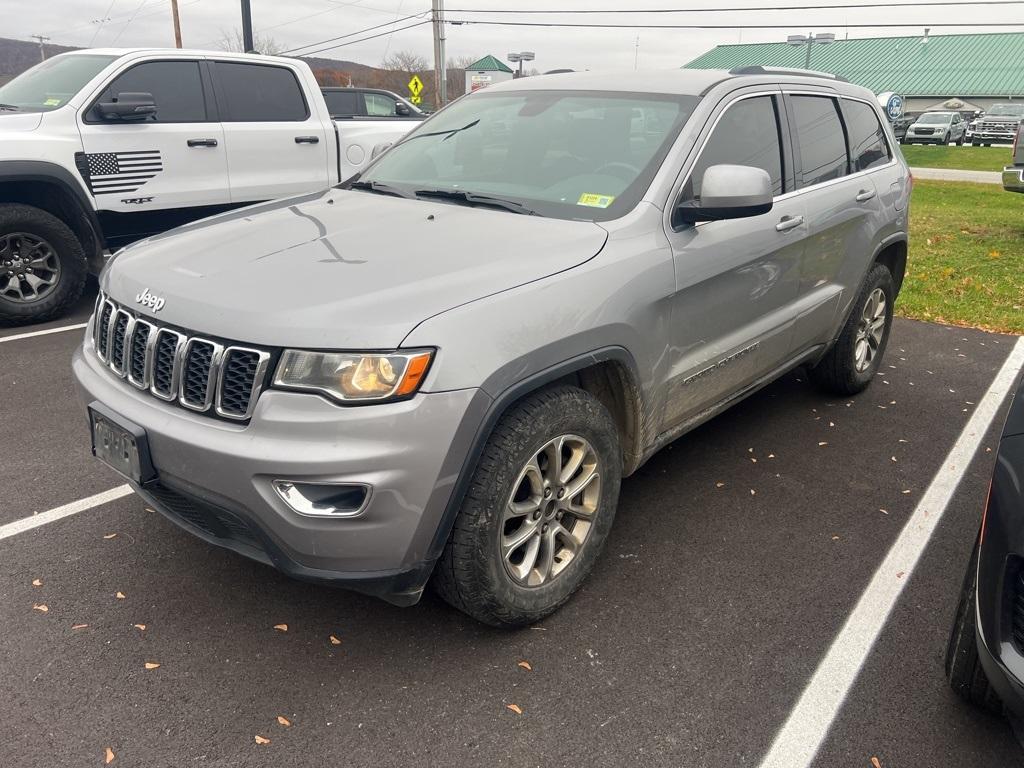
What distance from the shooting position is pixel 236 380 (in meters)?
2.35

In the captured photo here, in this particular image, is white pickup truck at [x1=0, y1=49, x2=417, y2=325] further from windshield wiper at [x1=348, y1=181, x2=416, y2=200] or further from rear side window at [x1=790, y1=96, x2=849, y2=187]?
rear side window at [x1=790, y1=96, x2=849, y2=187]

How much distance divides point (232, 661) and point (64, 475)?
175 cm

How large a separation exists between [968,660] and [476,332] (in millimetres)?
1682

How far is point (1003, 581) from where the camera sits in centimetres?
200

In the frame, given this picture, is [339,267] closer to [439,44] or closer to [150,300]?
[150,300]

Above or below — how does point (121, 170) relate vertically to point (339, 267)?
below

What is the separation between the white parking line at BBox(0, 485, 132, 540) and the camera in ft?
11.1

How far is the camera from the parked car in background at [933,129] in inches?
1369

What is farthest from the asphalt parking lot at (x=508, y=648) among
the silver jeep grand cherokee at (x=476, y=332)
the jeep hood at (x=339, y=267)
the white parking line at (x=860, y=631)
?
the jeep hood at (x=339, y=267)

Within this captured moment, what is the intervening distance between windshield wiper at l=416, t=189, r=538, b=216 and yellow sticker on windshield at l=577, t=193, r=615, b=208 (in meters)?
0.19

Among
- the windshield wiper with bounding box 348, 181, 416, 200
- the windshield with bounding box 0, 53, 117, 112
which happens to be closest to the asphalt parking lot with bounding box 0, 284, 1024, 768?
the windshield wiper with bounding box 348, 181, 416, 200

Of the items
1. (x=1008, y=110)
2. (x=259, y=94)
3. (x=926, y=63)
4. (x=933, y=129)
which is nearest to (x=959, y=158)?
(x=933, y=129)

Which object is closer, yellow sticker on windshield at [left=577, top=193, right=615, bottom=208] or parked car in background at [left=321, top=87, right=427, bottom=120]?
yellow sticker on windshield at [left=577, top=193, right=615, bottom=208]

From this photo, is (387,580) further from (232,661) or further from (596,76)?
(596,76)
